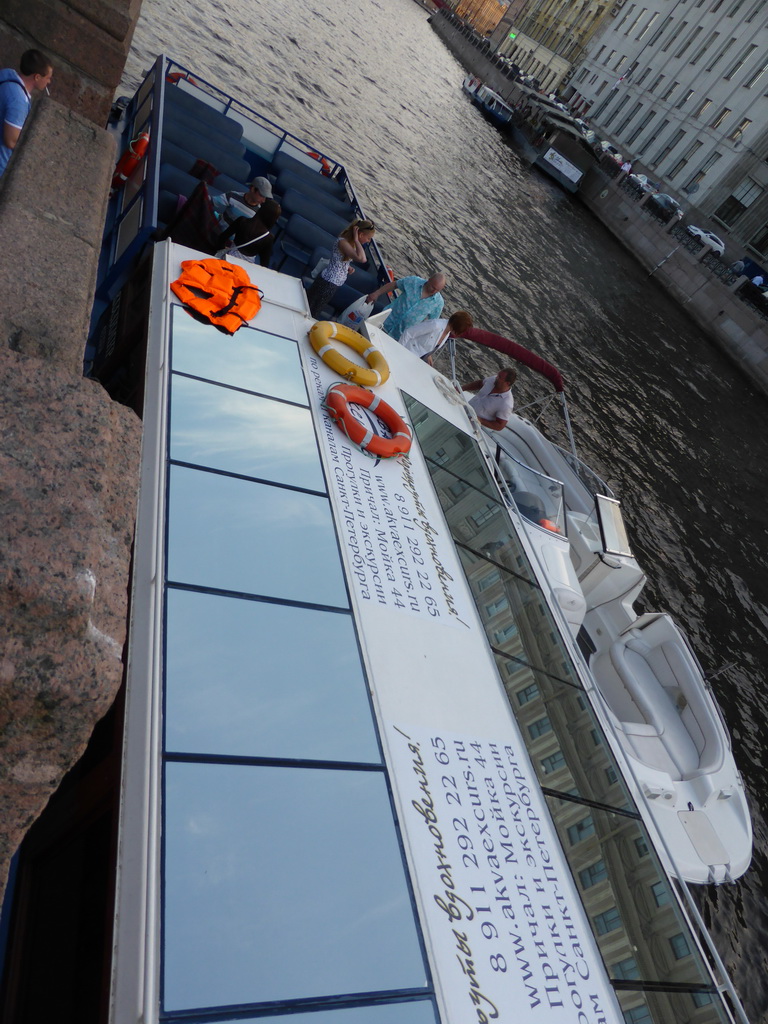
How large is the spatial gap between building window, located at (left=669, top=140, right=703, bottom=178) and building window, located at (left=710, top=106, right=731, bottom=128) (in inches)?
61.6

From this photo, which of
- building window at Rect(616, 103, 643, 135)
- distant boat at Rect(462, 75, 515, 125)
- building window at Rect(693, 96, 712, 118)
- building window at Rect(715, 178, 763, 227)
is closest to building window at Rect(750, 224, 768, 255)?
building window at Rect(715, 178, 763, 227)

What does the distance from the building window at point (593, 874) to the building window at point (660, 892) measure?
545 millimetres

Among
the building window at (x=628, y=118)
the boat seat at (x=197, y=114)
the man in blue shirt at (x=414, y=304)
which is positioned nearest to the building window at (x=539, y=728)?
the man in blue shirt at (x=414, y=304)

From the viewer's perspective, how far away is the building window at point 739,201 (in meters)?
46.2

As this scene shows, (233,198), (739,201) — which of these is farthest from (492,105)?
(233,198)

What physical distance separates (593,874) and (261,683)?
3016mm

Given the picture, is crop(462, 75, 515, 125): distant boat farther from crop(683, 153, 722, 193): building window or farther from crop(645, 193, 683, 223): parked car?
crop(683, 153, 722, 193): building window

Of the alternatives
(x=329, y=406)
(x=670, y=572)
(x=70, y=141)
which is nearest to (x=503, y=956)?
(x=329, y=406)

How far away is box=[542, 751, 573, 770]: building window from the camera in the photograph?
16.2ft

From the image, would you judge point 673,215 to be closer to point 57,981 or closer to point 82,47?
point 82,47

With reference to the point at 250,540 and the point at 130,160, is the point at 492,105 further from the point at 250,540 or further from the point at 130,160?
the point at 250,540

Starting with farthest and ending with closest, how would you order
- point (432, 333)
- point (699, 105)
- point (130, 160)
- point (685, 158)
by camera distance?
point (685, 158) < point (699, 105) < point (130, 160) < point (432, 333)

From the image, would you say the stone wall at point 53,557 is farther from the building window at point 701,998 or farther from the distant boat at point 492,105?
the distant boat at point 492,105

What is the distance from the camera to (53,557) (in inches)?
68.1
